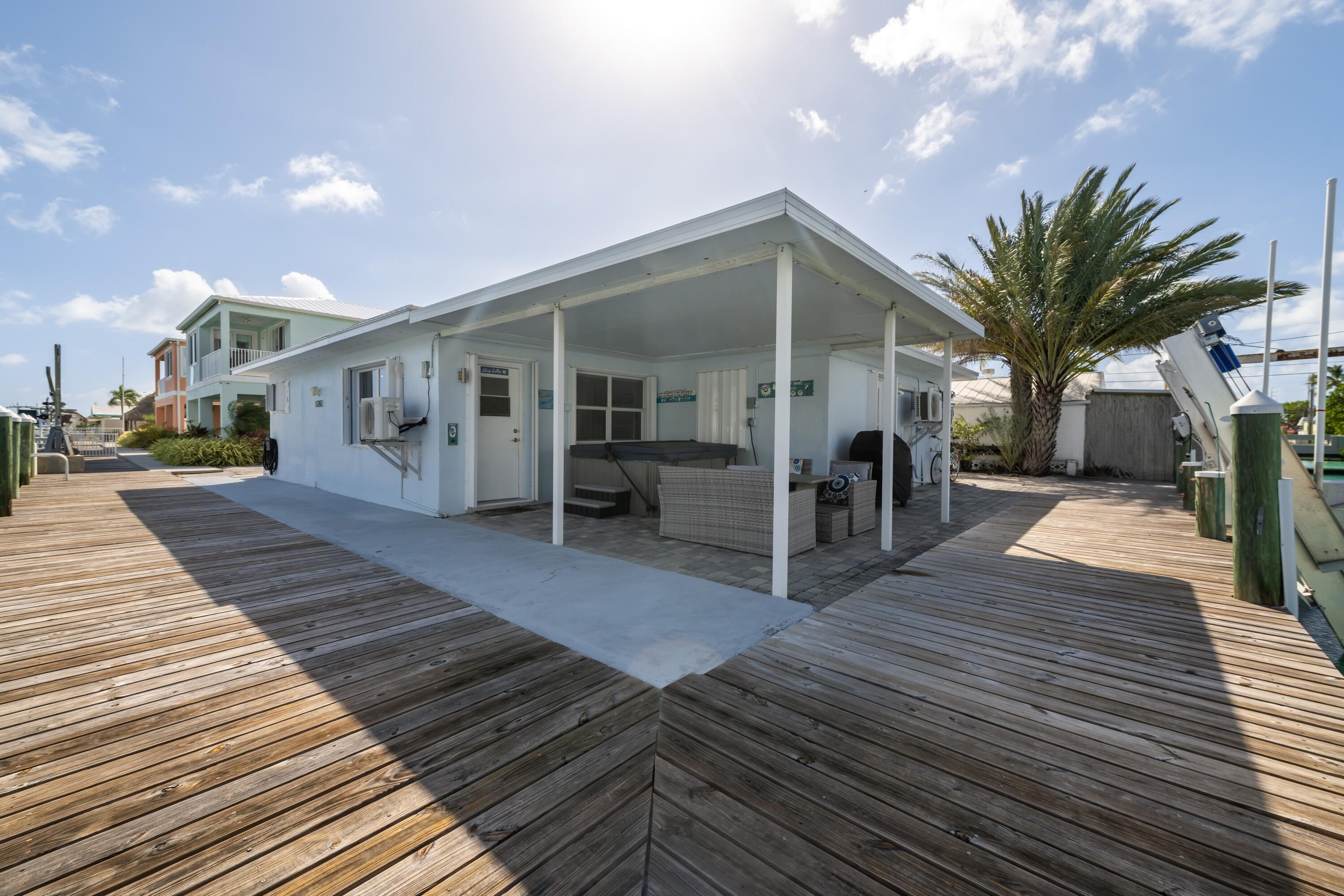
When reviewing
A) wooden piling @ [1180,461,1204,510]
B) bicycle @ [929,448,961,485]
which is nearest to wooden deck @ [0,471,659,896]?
wooden piling @ [1180,461,1204,510]

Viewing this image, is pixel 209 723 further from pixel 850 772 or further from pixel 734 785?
pixel 850 772

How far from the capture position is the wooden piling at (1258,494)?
2.93 metres

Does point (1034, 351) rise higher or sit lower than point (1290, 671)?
higher

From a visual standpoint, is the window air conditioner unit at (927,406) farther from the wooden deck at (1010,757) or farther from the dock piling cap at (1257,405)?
the wooden deck at (1010,757)

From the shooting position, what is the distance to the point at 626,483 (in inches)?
272

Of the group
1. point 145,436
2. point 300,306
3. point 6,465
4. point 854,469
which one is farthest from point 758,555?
point 145,436

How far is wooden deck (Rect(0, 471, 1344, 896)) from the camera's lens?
122cm

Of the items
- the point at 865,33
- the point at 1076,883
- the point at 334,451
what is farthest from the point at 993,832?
the point at 334,451

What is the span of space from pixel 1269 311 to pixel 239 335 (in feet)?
90.7

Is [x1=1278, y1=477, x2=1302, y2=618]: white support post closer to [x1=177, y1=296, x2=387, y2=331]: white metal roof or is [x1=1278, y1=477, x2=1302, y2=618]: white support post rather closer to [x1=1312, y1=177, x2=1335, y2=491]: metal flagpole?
[x1=1312, y1=177, x2=1335, y2=491]: metal flagpole

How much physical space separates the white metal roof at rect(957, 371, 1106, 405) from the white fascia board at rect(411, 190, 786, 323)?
1267 centimetres

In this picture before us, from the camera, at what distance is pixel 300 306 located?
58.6 ft

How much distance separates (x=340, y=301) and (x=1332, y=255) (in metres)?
25.3

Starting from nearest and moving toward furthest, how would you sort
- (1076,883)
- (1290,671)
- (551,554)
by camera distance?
(1076,883) < (1290,671) < (551,554)
